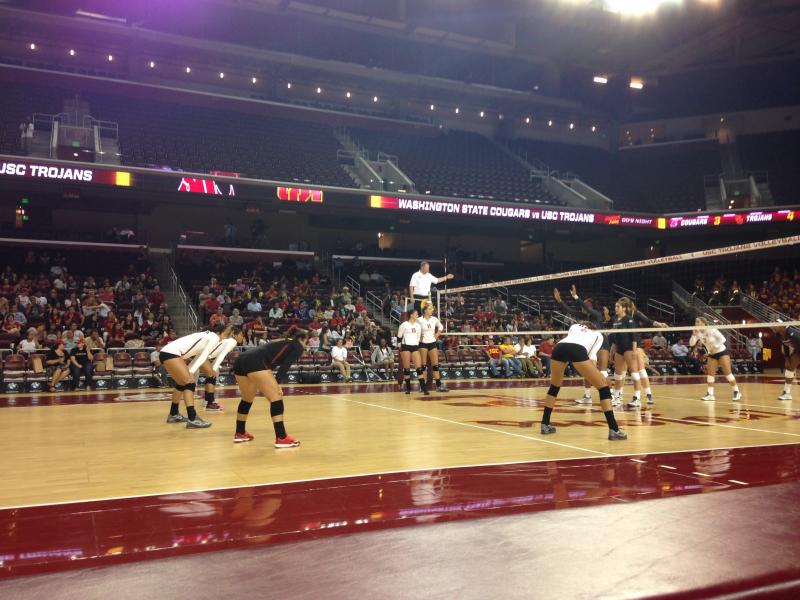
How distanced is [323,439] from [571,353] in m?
2.85

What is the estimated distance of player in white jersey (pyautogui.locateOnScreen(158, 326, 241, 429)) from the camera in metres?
8.30

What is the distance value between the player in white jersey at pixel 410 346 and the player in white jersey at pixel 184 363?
452 cm

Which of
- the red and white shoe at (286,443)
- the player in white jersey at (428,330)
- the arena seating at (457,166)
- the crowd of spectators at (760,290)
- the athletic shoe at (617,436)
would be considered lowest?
the athletic shoe at (617,436)

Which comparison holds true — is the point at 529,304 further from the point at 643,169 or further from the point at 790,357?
the point at 643,169

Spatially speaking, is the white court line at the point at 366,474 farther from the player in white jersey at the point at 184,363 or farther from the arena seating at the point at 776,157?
the arena seating at the point at 776,157

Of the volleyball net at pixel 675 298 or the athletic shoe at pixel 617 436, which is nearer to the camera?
the athletic shoe at pixel 617 436

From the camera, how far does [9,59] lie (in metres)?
27.5

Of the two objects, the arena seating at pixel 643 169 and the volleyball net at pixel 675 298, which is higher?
the arena seating at pixel 643 169

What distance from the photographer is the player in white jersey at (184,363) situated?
27.2ft

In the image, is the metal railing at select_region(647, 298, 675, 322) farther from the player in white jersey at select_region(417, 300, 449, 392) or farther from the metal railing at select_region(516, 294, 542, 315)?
the player in white jersey at select_region(417, 300, 449, 392)

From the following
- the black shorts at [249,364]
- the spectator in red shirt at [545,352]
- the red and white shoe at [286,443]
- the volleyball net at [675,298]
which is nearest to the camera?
the red and white shoe at [286,443]

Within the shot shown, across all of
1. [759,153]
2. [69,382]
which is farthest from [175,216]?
[759,153]

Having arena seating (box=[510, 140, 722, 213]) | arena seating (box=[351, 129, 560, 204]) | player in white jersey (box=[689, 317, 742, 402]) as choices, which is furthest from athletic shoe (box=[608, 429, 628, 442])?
arena seating (box=[510, 140, 722, 213])

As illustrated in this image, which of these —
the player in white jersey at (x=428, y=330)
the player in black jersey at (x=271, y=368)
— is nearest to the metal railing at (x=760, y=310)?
the player in white jersey at (x=428, y=330)
